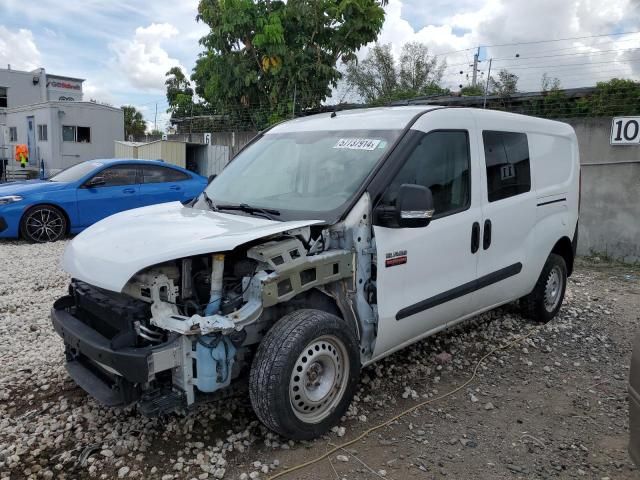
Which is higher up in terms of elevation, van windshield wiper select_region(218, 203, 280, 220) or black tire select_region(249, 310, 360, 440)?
van windshield wiper select_region(218, 203, 280, 220)

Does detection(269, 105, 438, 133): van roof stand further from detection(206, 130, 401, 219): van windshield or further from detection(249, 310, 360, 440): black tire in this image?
detection(249, 310, 360, 440): black tire

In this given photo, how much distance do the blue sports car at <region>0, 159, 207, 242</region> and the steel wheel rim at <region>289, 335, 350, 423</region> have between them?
7241mm

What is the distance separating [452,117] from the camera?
12.9 ft

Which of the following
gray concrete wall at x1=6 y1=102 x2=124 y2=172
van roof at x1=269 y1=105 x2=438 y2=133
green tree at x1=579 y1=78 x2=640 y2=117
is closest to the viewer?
van roof at x1=269 y1=105 x2=438 y2=133

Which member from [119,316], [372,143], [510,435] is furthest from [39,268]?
[510,435]

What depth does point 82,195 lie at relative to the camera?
9.06 m

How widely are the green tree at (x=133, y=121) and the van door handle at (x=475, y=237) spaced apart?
48.9 m

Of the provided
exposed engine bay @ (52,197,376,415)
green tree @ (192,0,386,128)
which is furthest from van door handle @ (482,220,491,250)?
green tree @ (192,0,386,128)

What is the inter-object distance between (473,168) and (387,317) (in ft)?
4.69

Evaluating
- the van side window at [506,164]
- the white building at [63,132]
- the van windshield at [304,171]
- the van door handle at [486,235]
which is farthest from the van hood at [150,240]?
the white building at [63,132]

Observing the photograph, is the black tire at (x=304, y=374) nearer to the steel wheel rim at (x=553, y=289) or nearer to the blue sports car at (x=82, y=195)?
the steel wheel rim at (x=553, y=289)

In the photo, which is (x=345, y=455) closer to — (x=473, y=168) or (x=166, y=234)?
(x=166, y=234)

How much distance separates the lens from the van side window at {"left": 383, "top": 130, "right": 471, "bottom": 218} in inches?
140

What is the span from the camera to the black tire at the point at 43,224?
28.5 feet
